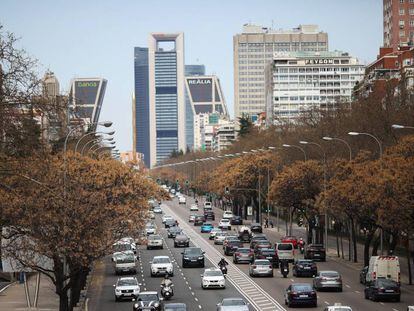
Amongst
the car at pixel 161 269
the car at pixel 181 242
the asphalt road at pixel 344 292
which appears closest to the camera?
the asphalt road at pixel 344 292

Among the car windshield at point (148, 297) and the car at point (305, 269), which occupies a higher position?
the car windshield at point (148, 297)

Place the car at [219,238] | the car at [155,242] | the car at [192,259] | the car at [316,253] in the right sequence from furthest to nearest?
the car at [219,238], the car at [155,242], the car at [316,253], the car at [192,259]

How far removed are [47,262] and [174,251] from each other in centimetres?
4310

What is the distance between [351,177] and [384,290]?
20.1 meters

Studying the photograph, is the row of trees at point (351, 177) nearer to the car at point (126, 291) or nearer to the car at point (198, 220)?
the car at point (198, 220)

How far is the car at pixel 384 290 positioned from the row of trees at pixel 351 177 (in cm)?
556

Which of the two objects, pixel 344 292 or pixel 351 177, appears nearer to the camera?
pixel 344 292

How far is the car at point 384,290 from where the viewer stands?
49.6 meters

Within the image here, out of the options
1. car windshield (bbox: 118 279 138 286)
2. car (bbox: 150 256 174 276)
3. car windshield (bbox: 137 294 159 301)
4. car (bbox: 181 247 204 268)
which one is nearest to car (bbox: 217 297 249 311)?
car windshield (bbox: 137 294 159 301)

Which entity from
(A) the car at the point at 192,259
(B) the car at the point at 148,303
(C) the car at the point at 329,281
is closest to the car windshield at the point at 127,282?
(B) the car at the point at 148,303

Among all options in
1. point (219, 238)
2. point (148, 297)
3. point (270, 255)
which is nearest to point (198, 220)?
point (219, 238)

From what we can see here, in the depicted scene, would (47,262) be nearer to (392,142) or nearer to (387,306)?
(387,306)

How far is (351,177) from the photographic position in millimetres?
69062

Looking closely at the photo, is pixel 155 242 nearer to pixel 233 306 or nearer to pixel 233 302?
pixel 233 302
